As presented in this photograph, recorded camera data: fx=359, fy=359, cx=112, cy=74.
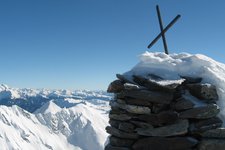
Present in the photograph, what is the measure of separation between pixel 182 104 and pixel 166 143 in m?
1.18

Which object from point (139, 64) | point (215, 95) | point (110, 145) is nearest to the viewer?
point (215, 95)

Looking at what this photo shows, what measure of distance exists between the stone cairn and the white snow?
0.32 metres

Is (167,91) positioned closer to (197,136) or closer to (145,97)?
(145,97)

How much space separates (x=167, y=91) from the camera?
404 inches

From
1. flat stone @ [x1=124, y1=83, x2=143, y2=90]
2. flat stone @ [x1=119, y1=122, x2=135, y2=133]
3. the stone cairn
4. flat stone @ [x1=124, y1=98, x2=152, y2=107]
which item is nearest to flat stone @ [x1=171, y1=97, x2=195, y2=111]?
the stone cairn

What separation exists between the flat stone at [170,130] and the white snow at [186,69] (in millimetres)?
1367

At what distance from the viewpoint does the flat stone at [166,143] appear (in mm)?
9906

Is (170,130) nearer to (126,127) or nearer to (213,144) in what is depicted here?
(213,144)

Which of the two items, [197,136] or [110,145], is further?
[110,145]

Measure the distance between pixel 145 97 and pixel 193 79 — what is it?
165 cm

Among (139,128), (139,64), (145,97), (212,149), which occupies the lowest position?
(212,149)

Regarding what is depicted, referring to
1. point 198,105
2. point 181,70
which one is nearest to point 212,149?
point 198,105

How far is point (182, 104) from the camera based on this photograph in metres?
10.0

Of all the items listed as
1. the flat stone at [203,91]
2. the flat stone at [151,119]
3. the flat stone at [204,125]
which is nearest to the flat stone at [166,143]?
the flat stone at [204,125]
